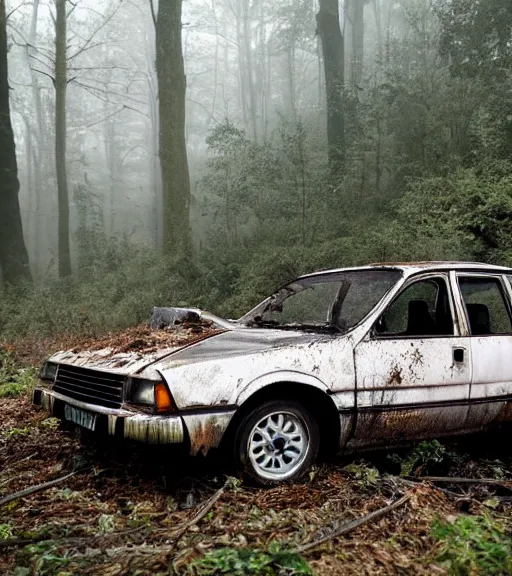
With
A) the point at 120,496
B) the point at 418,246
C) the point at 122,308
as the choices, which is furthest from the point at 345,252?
the point at 120,496

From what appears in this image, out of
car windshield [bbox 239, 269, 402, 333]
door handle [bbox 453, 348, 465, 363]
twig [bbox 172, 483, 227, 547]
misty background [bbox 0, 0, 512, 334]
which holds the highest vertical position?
misty background [bbox 0, 0, 512, 334]

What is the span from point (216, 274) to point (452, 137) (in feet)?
22.6

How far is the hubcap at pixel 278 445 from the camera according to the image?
12.2 ft

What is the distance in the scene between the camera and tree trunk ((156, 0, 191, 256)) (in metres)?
14.6

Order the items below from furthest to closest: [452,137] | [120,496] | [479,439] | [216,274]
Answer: [452,137] < [216,274] < [479,439] < [120,496]

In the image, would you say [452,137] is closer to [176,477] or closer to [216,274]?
[216,274]

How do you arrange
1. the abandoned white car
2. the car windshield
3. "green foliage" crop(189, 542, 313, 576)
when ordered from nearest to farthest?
"green foliage" crop(189, 542, 313, 576) < the abandoned white car < the car windshield

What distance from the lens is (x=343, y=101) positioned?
16.6m

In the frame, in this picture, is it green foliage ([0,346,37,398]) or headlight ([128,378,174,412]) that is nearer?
headlight ([128,378,174,412])

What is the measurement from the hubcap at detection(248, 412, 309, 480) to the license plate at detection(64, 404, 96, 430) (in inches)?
41.1

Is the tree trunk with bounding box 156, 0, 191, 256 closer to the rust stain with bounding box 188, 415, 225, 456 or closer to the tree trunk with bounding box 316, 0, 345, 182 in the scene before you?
the tree trunk with bounding box 316, 0, 345, 182

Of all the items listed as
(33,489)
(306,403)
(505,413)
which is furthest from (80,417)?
(505,413)

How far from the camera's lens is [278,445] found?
3770mm

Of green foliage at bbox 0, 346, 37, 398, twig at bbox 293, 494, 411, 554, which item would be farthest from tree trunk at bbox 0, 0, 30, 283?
twig at bbox 293, 494, 411, 554
